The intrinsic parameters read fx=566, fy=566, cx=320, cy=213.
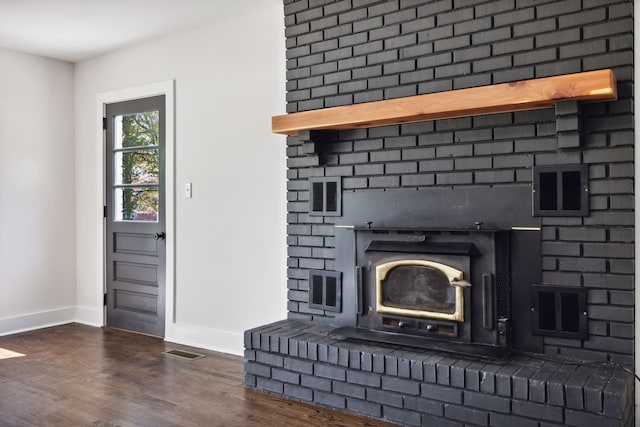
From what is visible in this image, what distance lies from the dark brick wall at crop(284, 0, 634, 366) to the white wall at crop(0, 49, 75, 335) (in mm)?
2669

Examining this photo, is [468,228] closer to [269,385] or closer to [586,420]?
[586,420]

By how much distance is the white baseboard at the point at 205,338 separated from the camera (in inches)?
159

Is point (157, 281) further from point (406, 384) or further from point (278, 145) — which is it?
point (406, 384)

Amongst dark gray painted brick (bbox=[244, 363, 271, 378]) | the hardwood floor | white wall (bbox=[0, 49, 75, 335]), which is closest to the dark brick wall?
dark gray painted brick (bbox=[244, 363, 271, 378])

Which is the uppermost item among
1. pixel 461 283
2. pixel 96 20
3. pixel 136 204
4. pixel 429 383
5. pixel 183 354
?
pixel 96 20

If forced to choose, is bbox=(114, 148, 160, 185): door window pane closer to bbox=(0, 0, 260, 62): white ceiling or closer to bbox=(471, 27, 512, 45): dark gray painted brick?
bbox=(0, 0, 260, 62): white ceiling

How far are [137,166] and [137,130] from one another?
30 centimetres

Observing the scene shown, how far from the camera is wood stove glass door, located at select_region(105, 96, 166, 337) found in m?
4.62

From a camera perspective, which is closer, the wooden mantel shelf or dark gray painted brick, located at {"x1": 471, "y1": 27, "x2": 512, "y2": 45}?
the wooden mantel shelf

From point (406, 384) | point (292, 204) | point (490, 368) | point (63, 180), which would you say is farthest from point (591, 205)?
point (63, 180)

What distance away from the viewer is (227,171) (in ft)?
13.5

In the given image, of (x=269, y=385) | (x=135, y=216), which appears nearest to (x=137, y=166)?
(x=135, y=216)

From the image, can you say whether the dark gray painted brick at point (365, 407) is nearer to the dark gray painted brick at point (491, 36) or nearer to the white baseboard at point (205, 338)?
the white baseboard at point (205, 338)

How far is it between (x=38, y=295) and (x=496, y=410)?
418 cm
